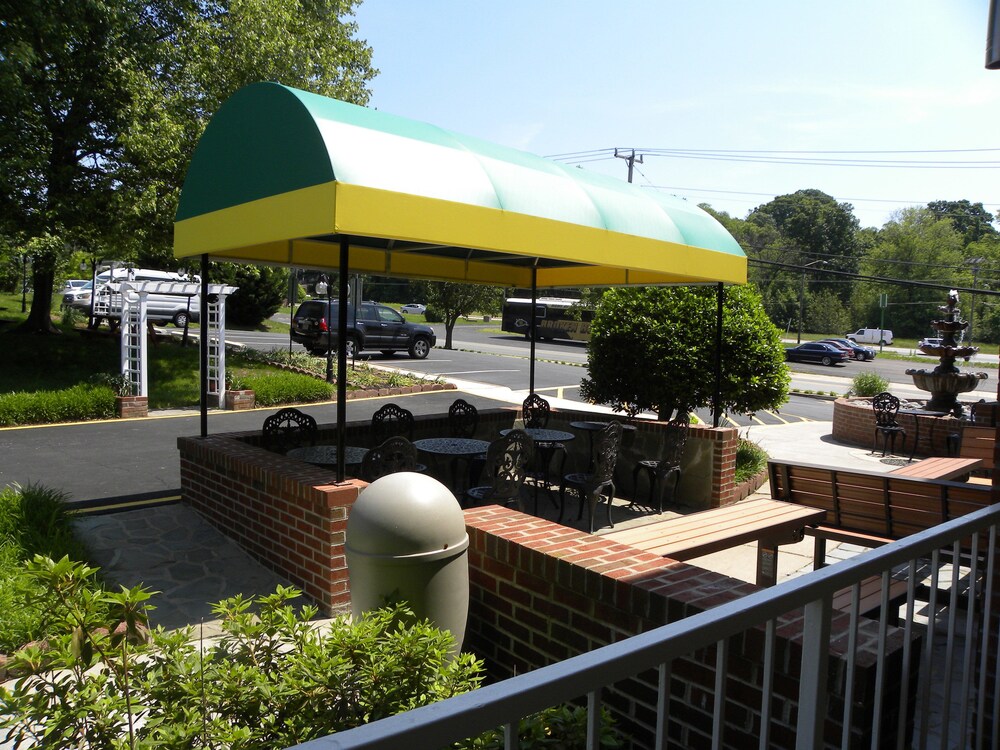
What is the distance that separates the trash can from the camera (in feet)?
11.3

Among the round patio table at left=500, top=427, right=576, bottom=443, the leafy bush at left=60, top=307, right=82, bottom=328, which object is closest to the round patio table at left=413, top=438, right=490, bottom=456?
the round patio table at left=500, top=427, right=576, bottom=443

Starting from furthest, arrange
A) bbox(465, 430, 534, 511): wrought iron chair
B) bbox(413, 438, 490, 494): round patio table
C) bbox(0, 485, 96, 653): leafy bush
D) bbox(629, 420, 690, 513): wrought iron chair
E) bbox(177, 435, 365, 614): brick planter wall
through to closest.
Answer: bbox(629, 420, 690, 513): wrought iron chair → bbox(413, 438, 490, 494): round patio table → bbox(465, 430, 534, 511): wrought iron chair → bbox(177, 435, 365, 614): brick planter wall → bbox(0, 485, 96, 653): leafy bush

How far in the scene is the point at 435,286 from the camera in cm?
3103

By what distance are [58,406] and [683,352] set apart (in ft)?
32.6

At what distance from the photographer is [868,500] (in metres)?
5.29

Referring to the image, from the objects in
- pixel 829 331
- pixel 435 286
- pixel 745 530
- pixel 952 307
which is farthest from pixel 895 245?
pixel 745 530

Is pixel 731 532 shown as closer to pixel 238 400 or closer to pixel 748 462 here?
pixel 748 462

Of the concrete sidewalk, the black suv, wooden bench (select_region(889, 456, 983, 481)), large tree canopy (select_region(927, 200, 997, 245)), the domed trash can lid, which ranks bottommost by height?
the concrete sidewalk

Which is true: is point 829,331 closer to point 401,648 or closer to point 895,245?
point 895,245

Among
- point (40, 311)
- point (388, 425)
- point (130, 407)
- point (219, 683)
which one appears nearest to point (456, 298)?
point (40, 311)

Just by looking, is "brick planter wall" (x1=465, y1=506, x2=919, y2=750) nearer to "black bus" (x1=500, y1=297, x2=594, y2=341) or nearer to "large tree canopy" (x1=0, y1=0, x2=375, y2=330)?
"large tree canopy" (x1=0, y1=0, x2=375, y2=330)

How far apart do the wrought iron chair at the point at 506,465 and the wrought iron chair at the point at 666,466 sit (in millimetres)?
2343

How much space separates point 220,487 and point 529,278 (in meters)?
5.41

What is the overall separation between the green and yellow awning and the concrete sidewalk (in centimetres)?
243
